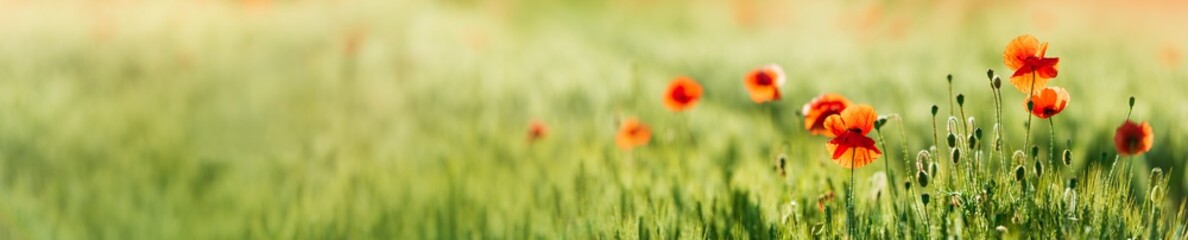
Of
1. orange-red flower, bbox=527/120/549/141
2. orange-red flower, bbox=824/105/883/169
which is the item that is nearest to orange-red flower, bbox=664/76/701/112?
orange-red flower, bbox=527/120/549/141

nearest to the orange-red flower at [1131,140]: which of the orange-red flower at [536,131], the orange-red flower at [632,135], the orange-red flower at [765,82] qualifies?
the orange-red flower at [765,82]

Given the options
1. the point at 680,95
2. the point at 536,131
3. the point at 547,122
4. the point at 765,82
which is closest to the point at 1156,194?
the point at 765,82

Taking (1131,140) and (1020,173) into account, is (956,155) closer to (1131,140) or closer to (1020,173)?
(1020,173)

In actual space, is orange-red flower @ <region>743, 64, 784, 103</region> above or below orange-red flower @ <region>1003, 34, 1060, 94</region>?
below

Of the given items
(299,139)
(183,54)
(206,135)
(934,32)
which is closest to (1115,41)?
(934,32)

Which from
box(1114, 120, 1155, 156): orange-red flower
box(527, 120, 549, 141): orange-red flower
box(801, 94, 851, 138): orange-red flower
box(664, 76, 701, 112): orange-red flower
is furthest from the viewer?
box(527, 120, 549, 141): orange-red flower

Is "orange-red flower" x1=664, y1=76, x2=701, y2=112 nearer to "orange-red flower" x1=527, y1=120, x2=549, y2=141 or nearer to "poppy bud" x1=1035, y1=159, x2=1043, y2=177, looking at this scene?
"orange-red flower" x1=527, y1=120, x2=549, y2=141
